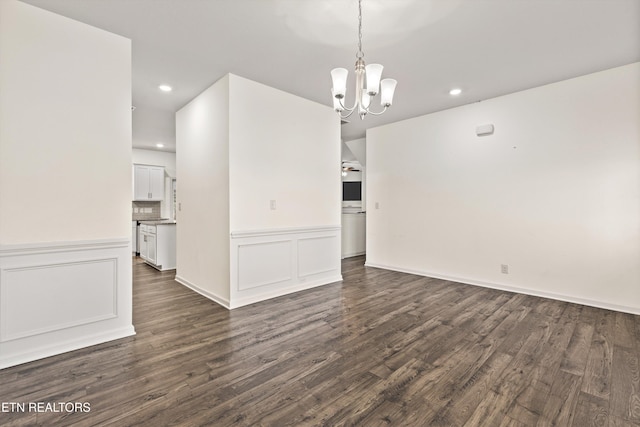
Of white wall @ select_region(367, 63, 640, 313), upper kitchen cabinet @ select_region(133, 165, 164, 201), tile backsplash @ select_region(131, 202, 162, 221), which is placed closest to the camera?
white wall @ select_region(367, 63, 640, 313)

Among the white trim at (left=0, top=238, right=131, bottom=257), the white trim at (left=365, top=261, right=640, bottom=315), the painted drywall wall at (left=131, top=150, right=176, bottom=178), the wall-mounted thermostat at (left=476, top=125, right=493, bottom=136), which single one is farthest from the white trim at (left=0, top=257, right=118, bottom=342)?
the painted drywall wall at (left=131, top=150, right=176, bottom=178)

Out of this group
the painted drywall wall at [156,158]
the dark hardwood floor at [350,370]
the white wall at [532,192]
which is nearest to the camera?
the dark hardwood floor at [350,370]

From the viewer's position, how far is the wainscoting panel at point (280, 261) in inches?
134

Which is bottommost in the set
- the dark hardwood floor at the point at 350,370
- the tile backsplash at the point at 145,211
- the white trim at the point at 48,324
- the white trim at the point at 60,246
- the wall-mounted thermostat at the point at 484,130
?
the dark hardwood floor at the point at 350,370

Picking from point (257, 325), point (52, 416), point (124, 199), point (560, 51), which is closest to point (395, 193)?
point (560, 51)

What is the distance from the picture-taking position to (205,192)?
3781 mm

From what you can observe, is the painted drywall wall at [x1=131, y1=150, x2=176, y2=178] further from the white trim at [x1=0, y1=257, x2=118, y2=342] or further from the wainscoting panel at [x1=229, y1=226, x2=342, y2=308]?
the white trim at [x1=0, y1=257, x2=118, y2=342]

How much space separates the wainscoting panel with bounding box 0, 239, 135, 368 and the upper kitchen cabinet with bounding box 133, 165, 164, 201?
17.7ft

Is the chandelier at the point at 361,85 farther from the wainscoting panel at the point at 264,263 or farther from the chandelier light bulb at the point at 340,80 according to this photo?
the wainscoting panel at the point at 264,263

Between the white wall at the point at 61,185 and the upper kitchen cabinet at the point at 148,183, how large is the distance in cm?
530

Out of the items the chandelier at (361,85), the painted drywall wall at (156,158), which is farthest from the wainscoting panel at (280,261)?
the painted drywall wall at (156,158)

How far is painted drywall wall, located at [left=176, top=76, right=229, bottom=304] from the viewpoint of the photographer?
341 centimetres

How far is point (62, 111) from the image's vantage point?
2.32m

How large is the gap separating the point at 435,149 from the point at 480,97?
0.97 m
